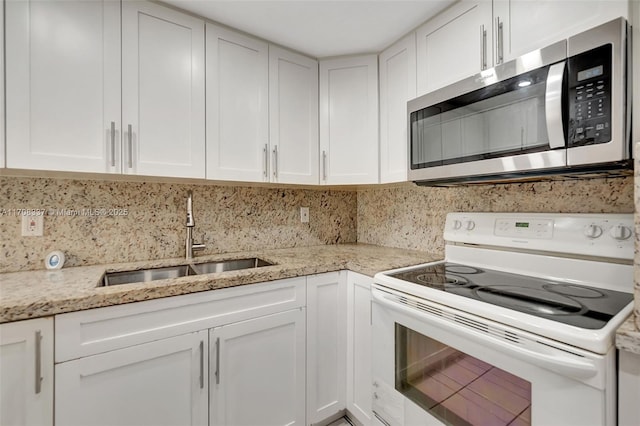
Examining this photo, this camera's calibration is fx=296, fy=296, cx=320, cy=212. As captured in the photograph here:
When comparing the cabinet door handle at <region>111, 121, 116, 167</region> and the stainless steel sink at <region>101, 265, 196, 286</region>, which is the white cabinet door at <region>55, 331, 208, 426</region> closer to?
the stainless steel sink at <region>101, 265, 196, 286</region>

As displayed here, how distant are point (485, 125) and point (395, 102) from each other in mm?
641

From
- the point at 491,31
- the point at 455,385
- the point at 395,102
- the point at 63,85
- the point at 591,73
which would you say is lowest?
the point at 455,385

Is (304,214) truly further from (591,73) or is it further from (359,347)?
(591,73)

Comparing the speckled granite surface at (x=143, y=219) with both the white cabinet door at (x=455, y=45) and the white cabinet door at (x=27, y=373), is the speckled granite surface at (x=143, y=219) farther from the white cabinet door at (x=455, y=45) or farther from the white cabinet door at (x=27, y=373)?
the white cabinet door at (x=455, y=45)

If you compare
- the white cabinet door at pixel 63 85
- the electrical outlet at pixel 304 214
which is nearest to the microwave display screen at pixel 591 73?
the electrical outlet at pixel 304 214

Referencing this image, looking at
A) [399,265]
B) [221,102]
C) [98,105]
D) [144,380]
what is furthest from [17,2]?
[399,265]

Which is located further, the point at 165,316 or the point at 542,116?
the point at 165,316

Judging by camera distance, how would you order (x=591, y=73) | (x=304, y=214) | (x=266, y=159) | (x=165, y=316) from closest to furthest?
(x=591, y=73) < (x=165, y=316) < (x=266, y=159) < (x=304, y=214)

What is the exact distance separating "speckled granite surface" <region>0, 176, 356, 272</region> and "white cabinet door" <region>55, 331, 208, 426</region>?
2.33 ft

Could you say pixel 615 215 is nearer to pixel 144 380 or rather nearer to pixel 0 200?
pixel 144 380

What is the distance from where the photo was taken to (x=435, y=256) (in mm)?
1817

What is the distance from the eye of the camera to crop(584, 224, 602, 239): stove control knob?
3.73ft

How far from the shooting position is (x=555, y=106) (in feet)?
3.18

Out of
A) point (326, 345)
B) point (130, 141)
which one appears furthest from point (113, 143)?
point (326, 345)
